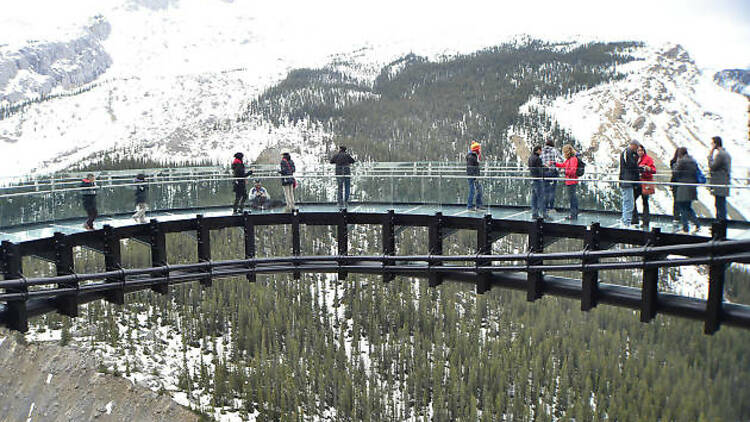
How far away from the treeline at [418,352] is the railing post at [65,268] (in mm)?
60264

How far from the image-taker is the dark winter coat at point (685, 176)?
16.3m

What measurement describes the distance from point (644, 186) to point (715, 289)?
10.9 feet

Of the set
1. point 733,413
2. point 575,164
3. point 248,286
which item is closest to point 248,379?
point 248,286

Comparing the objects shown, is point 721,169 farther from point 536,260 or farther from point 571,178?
point 536,260

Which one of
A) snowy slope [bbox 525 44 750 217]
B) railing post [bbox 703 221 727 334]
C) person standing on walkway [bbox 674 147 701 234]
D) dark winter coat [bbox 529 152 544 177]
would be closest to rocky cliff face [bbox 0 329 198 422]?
dark winter coat [bbox 529 152 544 177]

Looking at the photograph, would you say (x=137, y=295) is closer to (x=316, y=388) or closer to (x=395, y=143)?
(x=316, y=388)

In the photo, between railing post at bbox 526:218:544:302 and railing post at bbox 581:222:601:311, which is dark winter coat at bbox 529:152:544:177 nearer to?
railing post at bbox 526:218:544:302

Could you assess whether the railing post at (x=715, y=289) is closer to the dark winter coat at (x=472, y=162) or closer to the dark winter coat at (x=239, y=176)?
the dark winter coat at (x=472, y=162)

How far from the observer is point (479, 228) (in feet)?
71.6

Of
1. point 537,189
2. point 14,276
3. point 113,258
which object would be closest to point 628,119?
point 537,189

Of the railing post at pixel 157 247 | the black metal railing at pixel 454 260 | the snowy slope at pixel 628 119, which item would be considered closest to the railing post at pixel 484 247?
the black metal railing at pixel 454 260

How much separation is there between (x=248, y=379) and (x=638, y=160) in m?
73.5

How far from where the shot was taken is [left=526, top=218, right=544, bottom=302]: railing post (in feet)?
64.8

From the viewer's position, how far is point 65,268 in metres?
19.5
